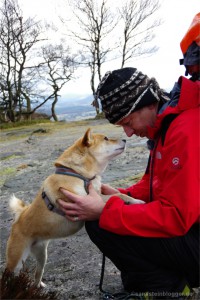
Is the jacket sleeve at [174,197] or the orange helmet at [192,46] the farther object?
the orange helmet at [192,46]

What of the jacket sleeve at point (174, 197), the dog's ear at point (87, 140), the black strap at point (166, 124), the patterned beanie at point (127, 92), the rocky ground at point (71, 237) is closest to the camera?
the jacket sleeve at point (174, 197)

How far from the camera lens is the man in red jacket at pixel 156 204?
1.59m

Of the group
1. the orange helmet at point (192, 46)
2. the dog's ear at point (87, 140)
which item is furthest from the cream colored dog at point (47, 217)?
the orange helmet at point (192, 46)

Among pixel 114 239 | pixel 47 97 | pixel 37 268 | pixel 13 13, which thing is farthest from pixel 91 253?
pixel 47 97

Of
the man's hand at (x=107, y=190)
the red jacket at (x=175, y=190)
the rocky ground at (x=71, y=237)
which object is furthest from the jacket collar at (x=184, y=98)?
the rocky ground at (x=71, y=237)

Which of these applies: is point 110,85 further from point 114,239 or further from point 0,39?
point 0,39

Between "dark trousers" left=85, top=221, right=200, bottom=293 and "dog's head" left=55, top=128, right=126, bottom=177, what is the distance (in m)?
0.69

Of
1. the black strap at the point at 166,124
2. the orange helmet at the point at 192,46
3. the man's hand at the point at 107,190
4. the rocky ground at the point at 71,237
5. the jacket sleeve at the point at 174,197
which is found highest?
the orange helmet at the point at 192,46

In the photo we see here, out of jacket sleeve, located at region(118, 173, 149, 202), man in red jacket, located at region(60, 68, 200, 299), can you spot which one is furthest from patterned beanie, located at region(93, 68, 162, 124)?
jacket sleeve, located at region(118, 173, 149, 202)

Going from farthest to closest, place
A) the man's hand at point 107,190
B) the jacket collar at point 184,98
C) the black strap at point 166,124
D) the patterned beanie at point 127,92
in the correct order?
the man's hand at point 107,190 < the patterned beanie at point 127,92 < the black strap at point 166,124 < the jacket collar at point 184,98

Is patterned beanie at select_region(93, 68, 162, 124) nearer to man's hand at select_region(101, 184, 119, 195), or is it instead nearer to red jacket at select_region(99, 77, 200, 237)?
red jacket at select_region(99, 77, 200, 237)

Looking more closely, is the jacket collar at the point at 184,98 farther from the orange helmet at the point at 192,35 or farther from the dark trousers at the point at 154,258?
the dark trousers at the point at 154,258

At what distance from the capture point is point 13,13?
15.4 m

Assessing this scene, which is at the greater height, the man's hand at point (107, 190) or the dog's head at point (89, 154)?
the dog's head at point (89, 154)
